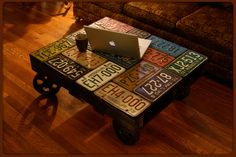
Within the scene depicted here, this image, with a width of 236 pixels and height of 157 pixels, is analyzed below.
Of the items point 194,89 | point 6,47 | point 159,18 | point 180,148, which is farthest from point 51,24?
point 180,148

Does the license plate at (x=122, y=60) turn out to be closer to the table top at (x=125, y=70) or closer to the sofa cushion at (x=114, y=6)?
the table top at (x=125, y=70)

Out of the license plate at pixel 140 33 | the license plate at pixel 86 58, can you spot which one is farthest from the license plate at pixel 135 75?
the license plate at pixel 140 33

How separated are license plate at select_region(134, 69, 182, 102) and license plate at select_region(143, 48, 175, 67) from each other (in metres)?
0.10

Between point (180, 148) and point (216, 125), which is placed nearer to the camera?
point (180, 148)

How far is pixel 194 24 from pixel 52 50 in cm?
123

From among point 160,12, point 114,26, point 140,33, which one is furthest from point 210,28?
point 114,26

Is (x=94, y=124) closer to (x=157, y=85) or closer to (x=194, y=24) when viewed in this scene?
(x=157, y=85)

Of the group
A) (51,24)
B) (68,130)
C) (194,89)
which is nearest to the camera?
(68,130)

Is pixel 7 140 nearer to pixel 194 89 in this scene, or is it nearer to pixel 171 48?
pixel 171 48

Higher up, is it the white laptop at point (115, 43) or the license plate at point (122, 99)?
the white laptop at point (115, 43)

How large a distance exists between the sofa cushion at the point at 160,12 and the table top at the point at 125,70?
0.48 metres

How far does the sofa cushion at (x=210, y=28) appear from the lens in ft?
7.89

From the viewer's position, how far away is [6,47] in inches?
121

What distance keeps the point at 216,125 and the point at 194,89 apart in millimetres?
419
